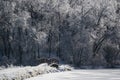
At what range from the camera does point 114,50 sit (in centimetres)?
5719

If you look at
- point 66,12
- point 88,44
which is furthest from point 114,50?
point 66,12

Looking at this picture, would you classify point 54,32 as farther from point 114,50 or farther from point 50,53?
point 114,50

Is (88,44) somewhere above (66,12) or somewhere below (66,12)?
below

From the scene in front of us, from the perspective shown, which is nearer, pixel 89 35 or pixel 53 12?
pixel 89 35

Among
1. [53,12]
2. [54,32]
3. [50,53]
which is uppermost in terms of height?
[53,12]

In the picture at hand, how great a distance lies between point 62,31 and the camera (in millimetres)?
59312

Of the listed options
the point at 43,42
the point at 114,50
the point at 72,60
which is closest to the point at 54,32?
the point at 43,42

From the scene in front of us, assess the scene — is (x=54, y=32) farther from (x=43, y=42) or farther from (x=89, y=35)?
(x=89, y=35)

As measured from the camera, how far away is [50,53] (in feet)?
198

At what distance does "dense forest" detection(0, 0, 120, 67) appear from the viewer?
5441cm

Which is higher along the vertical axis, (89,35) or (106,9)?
(106,9)

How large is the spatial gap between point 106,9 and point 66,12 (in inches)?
283

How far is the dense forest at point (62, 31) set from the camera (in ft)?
178

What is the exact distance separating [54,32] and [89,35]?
775 centimetres
